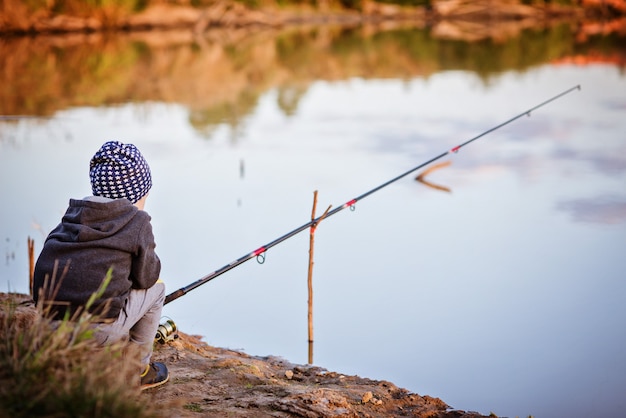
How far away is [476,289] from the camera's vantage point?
16.1 ft

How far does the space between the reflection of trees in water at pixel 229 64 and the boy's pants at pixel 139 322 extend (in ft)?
23.0

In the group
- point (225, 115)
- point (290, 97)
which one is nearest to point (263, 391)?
point (225, 115)

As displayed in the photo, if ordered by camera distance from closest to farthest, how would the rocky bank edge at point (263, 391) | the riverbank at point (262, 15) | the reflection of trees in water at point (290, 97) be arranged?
1. the rocky bank edge at point (263, 391)
2. the reflection of trees in water at point (290, 97)
3. the riverbank at point (262, 15)

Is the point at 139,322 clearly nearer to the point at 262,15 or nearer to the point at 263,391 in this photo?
the point at 263,391

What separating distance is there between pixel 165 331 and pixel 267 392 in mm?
680

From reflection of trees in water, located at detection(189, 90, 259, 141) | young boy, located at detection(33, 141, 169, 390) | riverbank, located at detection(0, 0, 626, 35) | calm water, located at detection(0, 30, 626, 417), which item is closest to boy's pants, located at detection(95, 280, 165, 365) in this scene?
young boy, located at detection(33, 141, 169, 390)

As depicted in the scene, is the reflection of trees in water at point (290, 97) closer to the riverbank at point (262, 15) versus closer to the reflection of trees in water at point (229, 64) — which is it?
the reflection of trees in water at point (229, 64)

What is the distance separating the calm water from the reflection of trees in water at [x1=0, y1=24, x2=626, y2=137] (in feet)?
3.27

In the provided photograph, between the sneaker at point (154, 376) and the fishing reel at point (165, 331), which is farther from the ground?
the sneaker at point (154, 376)

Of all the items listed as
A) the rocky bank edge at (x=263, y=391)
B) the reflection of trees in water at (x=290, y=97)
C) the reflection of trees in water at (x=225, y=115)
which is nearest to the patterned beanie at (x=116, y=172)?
the rocky bank edge at (x=263, y=391)

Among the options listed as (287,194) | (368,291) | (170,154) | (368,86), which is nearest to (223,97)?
(368,86)

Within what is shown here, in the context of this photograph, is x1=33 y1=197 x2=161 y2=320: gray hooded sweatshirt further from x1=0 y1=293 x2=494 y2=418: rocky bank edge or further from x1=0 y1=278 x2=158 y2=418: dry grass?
x1=0 y1=278 x2=158 y2=418: dry grass

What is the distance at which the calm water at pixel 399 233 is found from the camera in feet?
13.5

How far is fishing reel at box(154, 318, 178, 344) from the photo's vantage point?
11.6 feet
